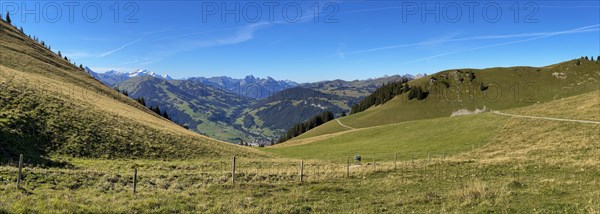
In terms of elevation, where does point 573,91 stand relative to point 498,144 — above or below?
above

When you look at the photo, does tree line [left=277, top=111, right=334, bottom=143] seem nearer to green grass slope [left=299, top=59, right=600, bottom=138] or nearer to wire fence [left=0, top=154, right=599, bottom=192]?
green grass slope [left=299, top=59, right=600, bottom=138]

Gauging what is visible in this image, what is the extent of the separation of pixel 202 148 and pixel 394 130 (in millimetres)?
53255

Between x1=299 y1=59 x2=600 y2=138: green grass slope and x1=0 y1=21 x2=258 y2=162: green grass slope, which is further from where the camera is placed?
x1=299 y1=59 x2=600 y2=138: green grass slope

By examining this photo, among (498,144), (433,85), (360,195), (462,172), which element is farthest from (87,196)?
(433,85)

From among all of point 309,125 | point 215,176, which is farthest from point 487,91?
point 215,176

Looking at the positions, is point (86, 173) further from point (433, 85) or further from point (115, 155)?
point (433, 85)

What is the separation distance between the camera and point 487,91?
16950 centimetres

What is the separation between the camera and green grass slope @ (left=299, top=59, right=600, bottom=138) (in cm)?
15175

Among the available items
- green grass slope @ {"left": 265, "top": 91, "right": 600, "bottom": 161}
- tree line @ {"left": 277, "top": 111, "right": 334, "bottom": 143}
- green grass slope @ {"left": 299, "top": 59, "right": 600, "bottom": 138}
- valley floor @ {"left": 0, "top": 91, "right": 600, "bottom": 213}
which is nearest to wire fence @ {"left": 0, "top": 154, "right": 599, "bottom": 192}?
valley floor @ {"left": 0, "top": 91, "right": 600, "bottom": 213}

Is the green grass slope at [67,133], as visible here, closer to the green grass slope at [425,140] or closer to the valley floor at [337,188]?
the valley floor at [337,188]

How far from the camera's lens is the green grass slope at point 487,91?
15175cm

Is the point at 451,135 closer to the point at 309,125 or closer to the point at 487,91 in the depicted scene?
the point at 487,91

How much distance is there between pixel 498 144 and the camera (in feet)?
163

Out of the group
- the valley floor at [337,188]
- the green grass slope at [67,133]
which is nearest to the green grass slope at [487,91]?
the green grass slope at [67,133]
